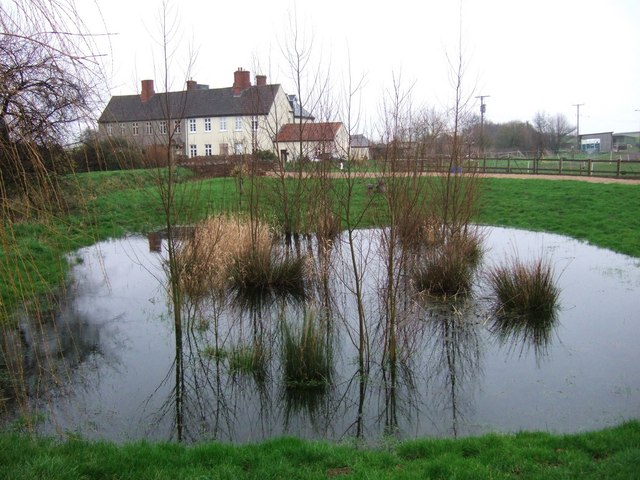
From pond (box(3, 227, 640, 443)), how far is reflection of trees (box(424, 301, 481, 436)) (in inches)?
1.0

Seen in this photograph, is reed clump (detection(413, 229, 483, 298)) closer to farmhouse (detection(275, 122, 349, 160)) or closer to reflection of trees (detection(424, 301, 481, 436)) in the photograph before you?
reflection of trees (detection(424, 301, 481, 436))

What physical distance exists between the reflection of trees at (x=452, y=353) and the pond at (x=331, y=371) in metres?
0.03

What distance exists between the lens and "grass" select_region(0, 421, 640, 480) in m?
3.81

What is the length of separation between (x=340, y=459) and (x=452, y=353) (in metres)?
3.12

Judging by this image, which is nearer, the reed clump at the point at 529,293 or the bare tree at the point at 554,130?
the reed clump at the point at 529,293

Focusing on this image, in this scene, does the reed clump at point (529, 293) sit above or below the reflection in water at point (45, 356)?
above

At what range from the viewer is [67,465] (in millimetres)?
3840

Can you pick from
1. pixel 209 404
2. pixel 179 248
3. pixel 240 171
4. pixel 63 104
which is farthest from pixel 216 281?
pixel 63 104

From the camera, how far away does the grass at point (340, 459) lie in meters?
3.81

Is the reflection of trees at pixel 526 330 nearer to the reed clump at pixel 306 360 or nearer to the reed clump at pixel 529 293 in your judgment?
the reed clump at pixel 529 293

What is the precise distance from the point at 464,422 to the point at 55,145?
4027 mm

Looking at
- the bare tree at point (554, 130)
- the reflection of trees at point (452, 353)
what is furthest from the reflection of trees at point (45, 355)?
the bare tree at point (554, 130)

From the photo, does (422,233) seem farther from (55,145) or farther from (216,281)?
(55,145)

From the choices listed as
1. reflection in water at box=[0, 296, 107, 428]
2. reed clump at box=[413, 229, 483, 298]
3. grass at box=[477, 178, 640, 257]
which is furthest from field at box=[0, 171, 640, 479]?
grass at box=[477, 178, 640, 257]
